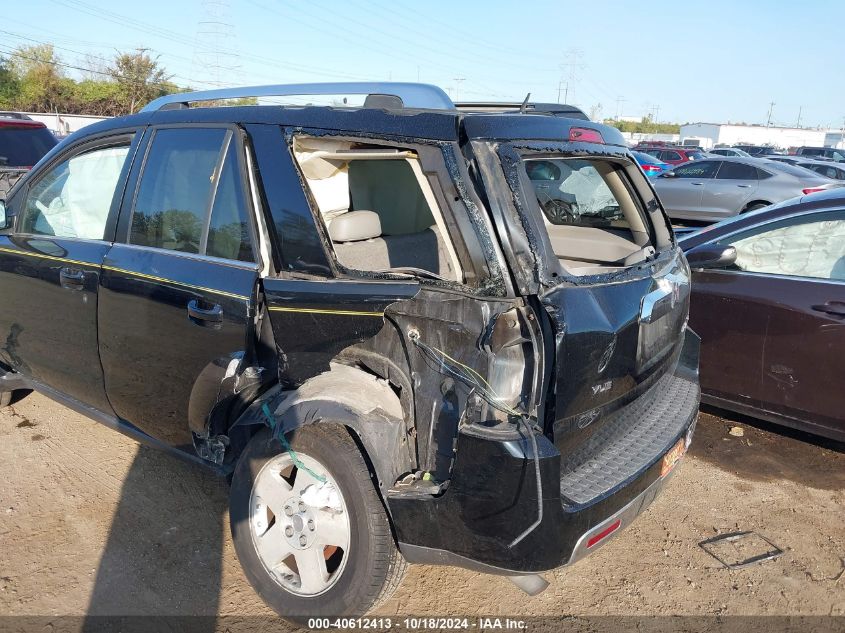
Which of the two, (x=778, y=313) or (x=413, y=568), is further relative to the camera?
(x=778, y=313)

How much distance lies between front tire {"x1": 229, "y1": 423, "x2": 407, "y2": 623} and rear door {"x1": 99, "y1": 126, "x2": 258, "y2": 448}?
0.43 m

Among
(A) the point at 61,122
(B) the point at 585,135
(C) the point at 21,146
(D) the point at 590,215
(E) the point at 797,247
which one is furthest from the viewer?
(A) the point at 61,122

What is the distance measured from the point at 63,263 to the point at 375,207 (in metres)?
1.65

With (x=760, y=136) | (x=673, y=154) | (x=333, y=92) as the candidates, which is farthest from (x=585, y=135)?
(x=760, y=136)

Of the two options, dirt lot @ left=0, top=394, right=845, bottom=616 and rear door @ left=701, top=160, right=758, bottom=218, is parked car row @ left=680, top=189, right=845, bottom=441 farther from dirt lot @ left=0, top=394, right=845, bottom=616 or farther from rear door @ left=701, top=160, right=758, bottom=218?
rear door @ left=701, top=160, right=758, bottom=218

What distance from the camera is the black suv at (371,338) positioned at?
225 centimetres

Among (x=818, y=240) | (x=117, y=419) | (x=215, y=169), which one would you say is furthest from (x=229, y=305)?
(x=818, y=240)

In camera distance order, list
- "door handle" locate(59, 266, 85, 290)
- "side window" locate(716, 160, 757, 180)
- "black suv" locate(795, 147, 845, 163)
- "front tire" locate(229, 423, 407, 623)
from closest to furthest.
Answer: "front tire" locate(229, 423, 407, 623), "door handle" locate(59, 266, 85, 290), "side window" locate(716, 160, 757, 180), "black suv" locate(795, 147, 845, 163)

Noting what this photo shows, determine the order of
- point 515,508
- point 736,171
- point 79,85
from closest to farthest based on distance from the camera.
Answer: point 515,508 < point 736,171 < point 79,85

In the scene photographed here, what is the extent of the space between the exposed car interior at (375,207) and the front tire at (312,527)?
2.51 ft

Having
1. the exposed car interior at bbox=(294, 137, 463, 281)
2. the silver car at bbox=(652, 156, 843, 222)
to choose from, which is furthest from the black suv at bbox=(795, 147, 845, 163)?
the exposed car interior at bbox=(294, 137, 463, 281)

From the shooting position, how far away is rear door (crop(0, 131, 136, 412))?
3.40 m

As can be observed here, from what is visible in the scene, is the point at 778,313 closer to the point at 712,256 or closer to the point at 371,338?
the point at 712,256

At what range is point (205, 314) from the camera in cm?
281
